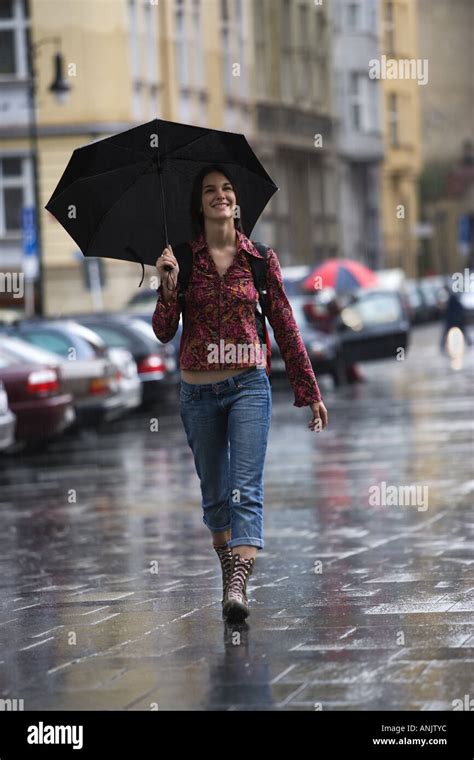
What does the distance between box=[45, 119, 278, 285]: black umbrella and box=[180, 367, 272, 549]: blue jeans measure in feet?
2.31

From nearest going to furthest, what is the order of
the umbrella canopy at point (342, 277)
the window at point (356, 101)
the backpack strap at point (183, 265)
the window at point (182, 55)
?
the backpack strap at point (183, 265)
the umbrella canopy at point (342, 277)
the window at point (182, 55)
the window at point (356, 101)

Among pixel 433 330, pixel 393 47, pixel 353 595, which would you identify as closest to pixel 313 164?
pixel 433 330

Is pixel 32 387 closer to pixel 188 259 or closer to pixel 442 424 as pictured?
pixel 442 424

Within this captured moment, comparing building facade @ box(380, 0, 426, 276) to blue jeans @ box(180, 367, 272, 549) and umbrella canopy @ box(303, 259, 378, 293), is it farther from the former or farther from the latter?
blue jeans @ box(180, 367, 272, 549)

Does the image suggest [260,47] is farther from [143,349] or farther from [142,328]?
[143,349]

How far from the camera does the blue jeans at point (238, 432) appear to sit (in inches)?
310

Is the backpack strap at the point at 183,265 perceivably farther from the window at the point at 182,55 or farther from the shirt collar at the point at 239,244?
the window at the point at 182,55

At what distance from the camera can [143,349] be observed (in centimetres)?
2783

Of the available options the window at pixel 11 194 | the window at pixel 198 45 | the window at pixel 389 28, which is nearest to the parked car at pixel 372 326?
the window at pixel 11 194

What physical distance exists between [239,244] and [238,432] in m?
0.81

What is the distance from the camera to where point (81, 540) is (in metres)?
12.4

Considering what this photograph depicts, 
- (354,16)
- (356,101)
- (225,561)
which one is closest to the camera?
(225,561)

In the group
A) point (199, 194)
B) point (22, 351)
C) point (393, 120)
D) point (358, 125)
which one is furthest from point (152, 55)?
point (199, 194)

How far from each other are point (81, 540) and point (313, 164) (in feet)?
180
